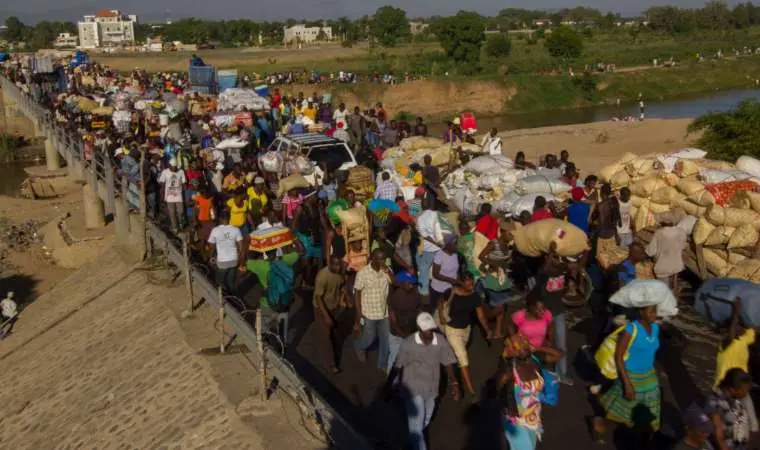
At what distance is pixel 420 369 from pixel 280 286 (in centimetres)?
315

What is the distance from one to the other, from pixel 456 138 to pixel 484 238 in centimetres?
822

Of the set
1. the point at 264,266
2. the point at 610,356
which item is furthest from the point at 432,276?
the point at 610,356

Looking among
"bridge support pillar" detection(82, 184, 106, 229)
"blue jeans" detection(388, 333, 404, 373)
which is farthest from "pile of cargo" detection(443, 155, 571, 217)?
"bridge support pillar" detection(82, 184, 106, 229)

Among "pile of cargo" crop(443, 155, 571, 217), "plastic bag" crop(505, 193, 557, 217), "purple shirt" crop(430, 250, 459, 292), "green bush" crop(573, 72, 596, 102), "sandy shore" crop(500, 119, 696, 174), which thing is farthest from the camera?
"green bush" crop(573, 72, 596, 102)

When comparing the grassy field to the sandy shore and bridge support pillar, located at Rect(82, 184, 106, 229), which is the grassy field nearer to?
the sandy shore

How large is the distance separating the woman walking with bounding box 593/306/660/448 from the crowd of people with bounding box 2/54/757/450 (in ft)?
0.04

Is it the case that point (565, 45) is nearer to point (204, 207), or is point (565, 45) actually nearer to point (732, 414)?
point (204, 207)

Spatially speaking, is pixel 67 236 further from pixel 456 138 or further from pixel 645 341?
pixel 645 341

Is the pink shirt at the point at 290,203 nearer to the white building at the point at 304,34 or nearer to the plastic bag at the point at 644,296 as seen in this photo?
the plastic bag at the point at 644,296

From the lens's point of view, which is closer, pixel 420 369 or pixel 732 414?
pixel 732 414

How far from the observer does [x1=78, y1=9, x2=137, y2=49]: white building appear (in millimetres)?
152125

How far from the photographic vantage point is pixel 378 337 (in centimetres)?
893

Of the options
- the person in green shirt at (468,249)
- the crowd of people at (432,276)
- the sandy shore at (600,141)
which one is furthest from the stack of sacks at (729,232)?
the sandy shore at (600,141)

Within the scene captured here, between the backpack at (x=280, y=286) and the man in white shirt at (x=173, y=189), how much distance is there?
17.3ft
